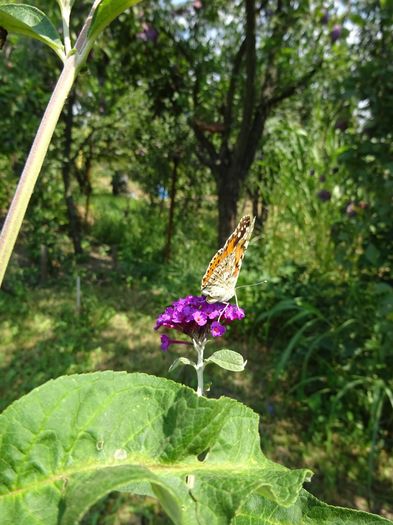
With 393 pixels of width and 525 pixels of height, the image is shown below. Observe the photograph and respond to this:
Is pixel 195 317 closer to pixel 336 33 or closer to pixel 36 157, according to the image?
pixel 36 157

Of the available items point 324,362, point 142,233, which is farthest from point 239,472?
point 142,233

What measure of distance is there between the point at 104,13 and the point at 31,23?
9 centimetres

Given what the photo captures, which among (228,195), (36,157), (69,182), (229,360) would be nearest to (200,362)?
(229,360)

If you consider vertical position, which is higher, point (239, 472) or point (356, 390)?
point (239, 472)

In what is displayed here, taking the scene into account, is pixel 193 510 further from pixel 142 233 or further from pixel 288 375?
pixel 142 233

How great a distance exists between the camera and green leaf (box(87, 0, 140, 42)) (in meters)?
0.44

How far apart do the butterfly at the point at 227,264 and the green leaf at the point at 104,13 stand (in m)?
0.66

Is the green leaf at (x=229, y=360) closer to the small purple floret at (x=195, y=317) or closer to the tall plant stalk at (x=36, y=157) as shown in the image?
the small purple floret at (x=195, y=317)

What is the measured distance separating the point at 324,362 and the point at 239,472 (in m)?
3.14

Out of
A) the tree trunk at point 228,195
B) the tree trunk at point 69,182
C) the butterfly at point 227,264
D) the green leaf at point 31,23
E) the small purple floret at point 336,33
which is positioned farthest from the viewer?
the tree trunk at point 69,182

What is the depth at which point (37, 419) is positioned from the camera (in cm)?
41

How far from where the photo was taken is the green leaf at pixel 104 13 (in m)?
0.44

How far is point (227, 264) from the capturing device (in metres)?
1.12

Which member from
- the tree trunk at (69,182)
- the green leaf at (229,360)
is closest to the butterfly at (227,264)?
the green leaf at (229,360)
